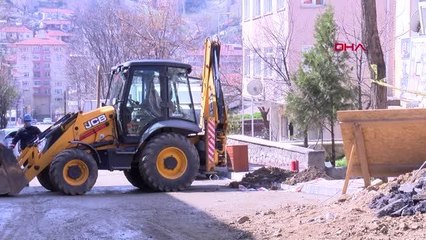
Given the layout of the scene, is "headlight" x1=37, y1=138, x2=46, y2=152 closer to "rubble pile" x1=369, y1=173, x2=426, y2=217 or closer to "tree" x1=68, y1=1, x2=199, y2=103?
"rubble pile" x1=369, y1=173, x2=426, y2=217

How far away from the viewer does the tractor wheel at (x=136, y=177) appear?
1760 cm

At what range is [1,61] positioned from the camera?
61812 millimetres

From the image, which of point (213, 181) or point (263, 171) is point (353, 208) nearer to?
point (263, 171)

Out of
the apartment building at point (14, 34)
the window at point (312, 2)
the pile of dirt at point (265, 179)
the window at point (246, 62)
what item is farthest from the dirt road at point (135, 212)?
the apartment building at point (14, 34)

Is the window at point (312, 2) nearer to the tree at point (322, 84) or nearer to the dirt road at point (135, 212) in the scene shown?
the tree at point (322, 84)

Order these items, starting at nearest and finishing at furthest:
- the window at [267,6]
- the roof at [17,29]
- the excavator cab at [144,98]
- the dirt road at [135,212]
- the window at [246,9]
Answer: the dirt road at [135,212]
the excavator cab at [144,98]
the window at [267,6]
the window at [246,9]
the roof at [17,29]

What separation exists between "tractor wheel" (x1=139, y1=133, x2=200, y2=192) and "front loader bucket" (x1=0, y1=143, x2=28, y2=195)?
8.48 ft

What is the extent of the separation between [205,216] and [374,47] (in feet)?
19.6

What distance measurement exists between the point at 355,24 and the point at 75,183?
58.7 ft

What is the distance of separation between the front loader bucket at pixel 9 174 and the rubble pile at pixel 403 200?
8.78m

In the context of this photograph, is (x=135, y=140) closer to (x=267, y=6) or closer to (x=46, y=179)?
(x=46, y=179)

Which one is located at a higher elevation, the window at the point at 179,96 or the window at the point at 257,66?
the window at the point at 257,66

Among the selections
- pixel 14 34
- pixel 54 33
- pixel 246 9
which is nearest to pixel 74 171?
pixel 246 9

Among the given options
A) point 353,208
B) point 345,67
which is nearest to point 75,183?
point 353,208
